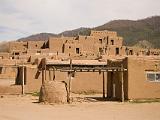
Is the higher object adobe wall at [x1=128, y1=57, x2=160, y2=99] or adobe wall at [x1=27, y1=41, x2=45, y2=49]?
adobe wall at [x1=27, y1=41, x2=45, y2=49]

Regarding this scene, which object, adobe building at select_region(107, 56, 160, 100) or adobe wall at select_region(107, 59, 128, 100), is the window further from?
adobe wall at select_region(107, 59, 128, 100)

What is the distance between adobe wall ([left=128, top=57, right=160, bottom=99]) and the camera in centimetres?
2673

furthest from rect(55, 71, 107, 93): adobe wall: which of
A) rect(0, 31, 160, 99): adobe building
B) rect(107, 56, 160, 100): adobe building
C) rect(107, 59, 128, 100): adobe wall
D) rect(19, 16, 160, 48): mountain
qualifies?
rect(19, 16, 160, 48): mountain

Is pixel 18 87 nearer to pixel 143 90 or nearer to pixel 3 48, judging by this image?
pixel 143 90

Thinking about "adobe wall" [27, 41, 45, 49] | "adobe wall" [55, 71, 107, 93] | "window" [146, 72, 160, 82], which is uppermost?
"adobe wall" [27, 41, 45, 49]

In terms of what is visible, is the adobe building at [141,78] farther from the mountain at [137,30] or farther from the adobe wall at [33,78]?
the mountain at [137,30]

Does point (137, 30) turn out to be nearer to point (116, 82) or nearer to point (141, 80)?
point (116, 82)

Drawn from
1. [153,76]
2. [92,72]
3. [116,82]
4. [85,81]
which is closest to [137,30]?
[92,72]

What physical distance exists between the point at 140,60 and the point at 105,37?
29.2m

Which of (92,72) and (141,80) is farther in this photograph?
(92,72)

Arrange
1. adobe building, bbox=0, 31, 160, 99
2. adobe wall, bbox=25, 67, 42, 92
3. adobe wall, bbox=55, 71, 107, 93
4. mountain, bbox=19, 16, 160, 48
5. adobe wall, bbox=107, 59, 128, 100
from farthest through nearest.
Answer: mountain, bbox=19, 16, 160, 48 < adobe wall, bbox=55, 71, 107, 93 < adobe wall, bbox=25, 67, 42, 92 < adobe wall, bbox=107, 59, 128, 100 < adobe building, bbox=0, 31, 160, 99

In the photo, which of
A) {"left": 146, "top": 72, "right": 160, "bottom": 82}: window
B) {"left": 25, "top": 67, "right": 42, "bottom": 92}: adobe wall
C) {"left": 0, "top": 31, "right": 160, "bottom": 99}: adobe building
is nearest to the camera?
A: {"left": 0, "top": 31, "right": 160, "bottom": 99}: adobe building

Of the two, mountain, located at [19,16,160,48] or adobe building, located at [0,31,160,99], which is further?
mountain, located at [19,16,160,48]

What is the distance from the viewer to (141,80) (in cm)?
2705
